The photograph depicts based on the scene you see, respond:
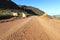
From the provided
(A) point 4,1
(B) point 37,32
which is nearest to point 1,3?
(A) point 4,1

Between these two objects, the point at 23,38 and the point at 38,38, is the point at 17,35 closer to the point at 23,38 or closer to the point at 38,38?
the point at 23,38

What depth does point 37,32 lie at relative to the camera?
26.0 feet

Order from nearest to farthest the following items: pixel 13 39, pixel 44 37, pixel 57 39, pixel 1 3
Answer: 1. pixel 13 39
2. pixel 44 37
3. pixel 57 39
4. pixel 1 3

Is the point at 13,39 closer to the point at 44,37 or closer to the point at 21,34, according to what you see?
the point at 21,34

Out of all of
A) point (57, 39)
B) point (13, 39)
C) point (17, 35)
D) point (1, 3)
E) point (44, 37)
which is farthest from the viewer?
point (1, 3)

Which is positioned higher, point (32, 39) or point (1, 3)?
point (32, 39)

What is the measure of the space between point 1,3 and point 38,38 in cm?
7059

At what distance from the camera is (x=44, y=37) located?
7.25m

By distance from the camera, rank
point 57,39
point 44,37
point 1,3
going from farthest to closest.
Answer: point 1,3
point 57,39
point 44,37

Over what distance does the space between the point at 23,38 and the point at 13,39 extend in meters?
0.46

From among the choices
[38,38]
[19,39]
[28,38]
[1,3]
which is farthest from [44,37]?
[1,3]

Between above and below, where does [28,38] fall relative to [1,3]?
above

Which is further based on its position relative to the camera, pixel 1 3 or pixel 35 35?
pixel 1 3

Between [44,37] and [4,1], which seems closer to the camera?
[44,37]
